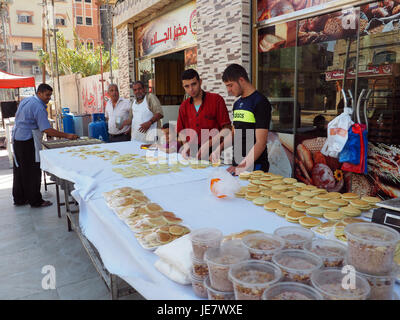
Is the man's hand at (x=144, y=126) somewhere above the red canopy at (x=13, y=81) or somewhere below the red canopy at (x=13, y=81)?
below

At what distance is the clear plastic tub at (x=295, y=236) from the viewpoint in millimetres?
1147

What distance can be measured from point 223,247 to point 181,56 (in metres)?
8.59

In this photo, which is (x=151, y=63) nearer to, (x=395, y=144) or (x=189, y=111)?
(x=189, y=111)

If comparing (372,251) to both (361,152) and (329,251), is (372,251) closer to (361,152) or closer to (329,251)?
(329,251)

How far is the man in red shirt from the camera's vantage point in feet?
11.2

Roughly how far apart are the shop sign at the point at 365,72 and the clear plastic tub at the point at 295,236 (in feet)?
10.2

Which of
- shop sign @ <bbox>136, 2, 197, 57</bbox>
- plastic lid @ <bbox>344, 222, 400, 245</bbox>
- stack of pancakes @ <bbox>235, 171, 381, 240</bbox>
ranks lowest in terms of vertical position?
stack of pancakes @ <bbox>235, 171, 381, 240</bbox>

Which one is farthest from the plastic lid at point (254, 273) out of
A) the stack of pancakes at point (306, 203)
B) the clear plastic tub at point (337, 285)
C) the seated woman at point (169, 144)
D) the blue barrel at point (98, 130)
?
the blue barrel at point (98, 130)

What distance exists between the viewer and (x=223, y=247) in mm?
1146

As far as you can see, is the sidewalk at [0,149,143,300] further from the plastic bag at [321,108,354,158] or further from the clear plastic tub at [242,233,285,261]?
the plastic bag at [321,108,354,158]

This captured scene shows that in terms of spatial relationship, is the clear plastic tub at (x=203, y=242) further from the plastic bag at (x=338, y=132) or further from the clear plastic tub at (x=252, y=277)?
the plastic bag at (x=338, y=132)

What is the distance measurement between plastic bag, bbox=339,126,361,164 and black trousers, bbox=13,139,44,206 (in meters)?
4.56

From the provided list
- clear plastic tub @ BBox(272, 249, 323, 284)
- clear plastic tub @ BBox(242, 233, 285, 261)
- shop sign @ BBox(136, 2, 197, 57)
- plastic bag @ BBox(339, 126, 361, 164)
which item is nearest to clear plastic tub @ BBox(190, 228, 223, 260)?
clear plastic tub @ BBox(242, 233, 285, 261)
